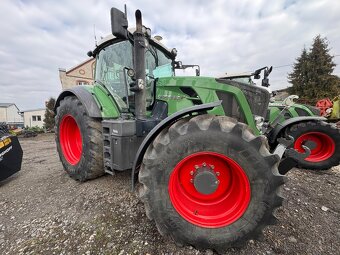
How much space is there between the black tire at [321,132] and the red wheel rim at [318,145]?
53 millimetres

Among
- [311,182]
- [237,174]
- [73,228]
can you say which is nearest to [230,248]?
[237,174]

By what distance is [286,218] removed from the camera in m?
2.31

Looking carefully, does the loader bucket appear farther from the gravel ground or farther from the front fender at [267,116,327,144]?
the front fender at [267,116,327,144]

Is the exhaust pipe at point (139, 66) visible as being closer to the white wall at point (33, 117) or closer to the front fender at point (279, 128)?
the front fender at point (279, 128)

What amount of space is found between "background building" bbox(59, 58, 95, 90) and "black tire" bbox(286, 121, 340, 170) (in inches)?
851

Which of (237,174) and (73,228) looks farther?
(73,228)

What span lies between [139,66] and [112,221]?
1.83 m

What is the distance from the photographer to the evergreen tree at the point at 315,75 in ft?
65.5

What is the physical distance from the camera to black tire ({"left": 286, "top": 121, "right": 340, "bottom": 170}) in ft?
13.4

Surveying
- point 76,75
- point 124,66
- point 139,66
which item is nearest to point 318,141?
point 139,66

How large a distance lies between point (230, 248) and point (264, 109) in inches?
70.4

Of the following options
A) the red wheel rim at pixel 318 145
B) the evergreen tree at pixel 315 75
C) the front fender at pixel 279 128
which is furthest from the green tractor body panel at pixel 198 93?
the evergreen tree at pixel 315 75

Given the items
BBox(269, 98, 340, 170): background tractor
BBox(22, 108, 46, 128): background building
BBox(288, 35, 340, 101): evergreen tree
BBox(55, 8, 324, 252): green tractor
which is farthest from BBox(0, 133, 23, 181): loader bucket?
BBox(22, 108, 46, 128): background building

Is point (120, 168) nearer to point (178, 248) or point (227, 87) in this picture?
point (178, 248)
